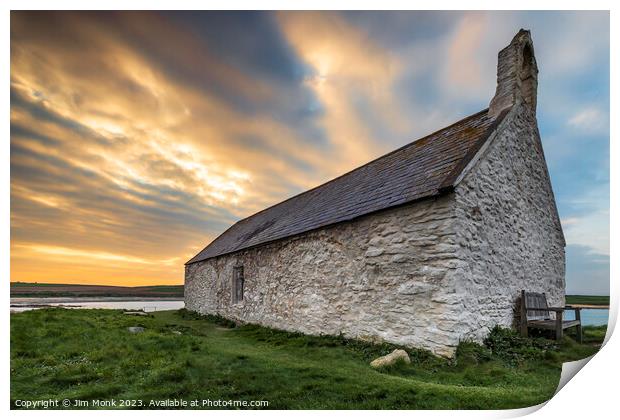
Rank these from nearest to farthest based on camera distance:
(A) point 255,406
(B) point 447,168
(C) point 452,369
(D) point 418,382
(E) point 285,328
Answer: (A) point 255,406
(D) point 418,382
(C) point 452,369
(B) point 447,168
(E) point 285,328

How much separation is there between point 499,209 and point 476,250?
157 cm

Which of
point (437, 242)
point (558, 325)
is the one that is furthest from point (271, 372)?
point (558, 325)

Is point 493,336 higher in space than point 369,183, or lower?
lower

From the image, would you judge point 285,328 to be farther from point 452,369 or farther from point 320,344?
point 452,369

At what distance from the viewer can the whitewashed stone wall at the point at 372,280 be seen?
6961 mm

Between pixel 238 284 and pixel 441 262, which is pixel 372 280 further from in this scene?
pixel 238 284

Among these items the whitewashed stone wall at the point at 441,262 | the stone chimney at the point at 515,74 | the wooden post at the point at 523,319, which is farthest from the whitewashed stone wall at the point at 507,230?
the stone chimney at the point at 515,74

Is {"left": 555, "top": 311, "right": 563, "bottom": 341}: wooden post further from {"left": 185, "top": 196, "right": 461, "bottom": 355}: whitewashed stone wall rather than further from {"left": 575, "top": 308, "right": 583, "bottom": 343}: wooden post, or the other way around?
{"left": 185, "top": 196, "right": 461, "bottom": 355}: whitewashed stone wall

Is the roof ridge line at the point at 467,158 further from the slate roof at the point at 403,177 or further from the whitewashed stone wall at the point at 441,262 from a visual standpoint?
the whitewashed stone wall at the point at 441,262

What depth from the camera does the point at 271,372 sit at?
5781 mm

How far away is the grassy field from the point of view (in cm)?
484

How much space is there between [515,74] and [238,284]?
1219 centimetres

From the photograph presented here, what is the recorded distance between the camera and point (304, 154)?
24.2 feet

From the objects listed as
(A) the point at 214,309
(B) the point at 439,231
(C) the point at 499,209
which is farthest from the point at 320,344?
(A) the point at 214,309
